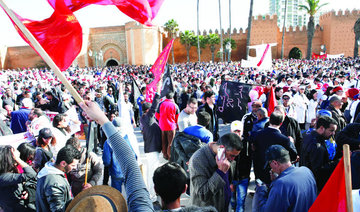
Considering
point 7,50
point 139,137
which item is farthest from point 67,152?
point 7,50

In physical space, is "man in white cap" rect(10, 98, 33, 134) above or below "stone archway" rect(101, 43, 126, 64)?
below

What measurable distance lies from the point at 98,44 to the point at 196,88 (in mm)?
40204

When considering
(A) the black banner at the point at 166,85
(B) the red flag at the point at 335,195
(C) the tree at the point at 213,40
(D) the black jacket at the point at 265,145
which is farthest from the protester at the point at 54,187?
(C) the tree at the point at 213,40

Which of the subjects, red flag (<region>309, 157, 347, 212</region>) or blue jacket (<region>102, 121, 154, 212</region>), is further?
red flag (<region>309, 157, 347, 212</region>)

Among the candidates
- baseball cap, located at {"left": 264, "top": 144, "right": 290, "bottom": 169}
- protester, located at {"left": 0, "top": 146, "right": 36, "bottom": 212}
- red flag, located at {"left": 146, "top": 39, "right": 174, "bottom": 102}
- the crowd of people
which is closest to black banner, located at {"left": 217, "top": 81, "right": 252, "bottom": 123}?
the crowd of people

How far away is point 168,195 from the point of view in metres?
1.58

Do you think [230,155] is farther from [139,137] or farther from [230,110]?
[139,137]

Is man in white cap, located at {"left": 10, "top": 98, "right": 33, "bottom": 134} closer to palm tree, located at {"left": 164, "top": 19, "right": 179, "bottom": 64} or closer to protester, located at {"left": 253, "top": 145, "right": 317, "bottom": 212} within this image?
protester, located at {"left": 253, "top": 145, "right": 317, "bottom": 212}

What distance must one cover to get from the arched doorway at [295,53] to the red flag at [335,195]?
46642 mm

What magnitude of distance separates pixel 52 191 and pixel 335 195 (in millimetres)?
2196

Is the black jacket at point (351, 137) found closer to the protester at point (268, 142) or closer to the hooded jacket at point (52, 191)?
the protester at point (268, 142)

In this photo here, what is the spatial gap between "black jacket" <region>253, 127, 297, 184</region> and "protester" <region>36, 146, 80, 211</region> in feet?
7.70

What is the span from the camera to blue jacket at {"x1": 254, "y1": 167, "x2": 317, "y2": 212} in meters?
2.12

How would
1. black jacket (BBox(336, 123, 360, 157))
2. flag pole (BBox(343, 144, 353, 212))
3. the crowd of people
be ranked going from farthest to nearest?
black jacket (BBox(336, 123, 360, 157)) < the crowd of people < flag pole (BBox(343, 144, 353, 212))
